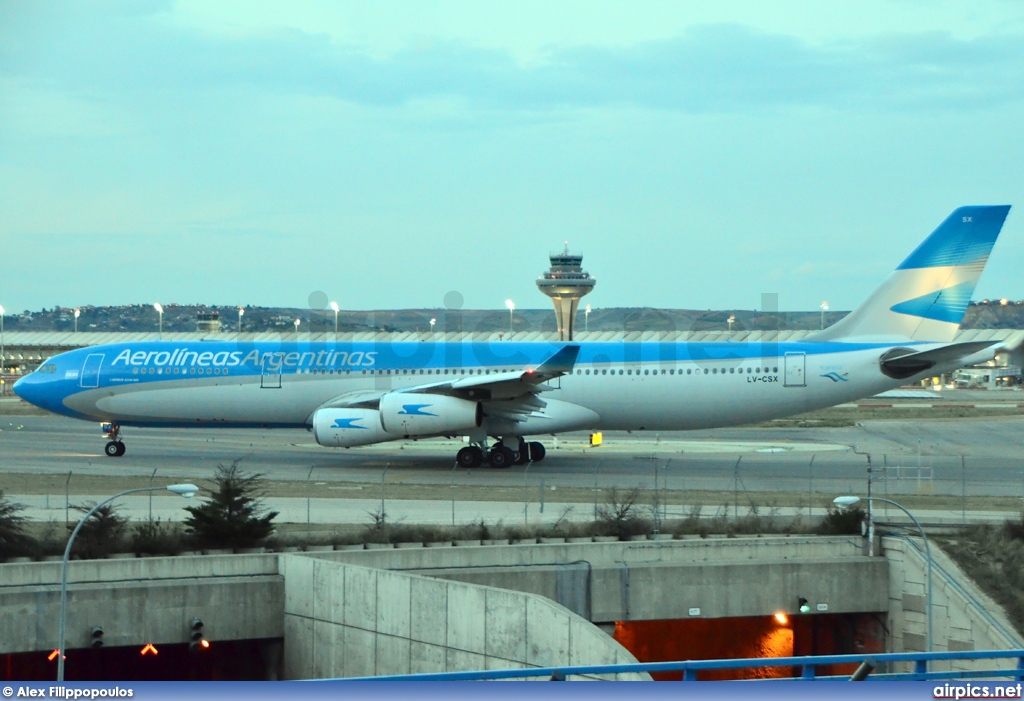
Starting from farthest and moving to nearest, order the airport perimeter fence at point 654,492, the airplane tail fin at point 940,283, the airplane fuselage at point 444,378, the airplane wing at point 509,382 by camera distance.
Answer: the airplane fuselage at point 444,378 < the airplane tail fin at point 940,283 < the airplane wing at point 509,382 < the airport perimeter fence at point 654,492

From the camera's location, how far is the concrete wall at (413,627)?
1752cm

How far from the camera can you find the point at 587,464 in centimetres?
3906

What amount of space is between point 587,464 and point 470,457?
439 centimetres

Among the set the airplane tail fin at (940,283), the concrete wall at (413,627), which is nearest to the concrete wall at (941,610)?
the concrete wall at (413,627)

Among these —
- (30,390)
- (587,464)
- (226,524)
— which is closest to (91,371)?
(30,390)

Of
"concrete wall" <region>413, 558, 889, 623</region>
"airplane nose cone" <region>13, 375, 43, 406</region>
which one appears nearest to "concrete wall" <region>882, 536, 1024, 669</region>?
"concrete wall" <region>413, 558, 889, 623</region>

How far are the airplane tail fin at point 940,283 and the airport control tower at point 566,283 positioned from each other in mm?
112099

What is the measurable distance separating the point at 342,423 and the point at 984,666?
19.5 meters

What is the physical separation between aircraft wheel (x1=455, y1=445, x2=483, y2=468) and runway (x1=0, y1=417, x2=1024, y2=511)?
1.58ft

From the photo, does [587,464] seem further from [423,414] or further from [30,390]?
[30,390]

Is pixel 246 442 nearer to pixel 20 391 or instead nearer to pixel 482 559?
pixel 20 391

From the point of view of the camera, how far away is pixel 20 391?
39406 mm

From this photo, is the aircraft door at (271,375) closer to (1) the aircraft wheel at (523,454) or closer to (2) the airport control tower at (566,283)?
(1) the aircraft wheel at (523,454)

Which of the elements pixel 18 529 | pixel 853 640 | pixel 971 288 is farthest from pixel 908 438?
pixel 18 529
